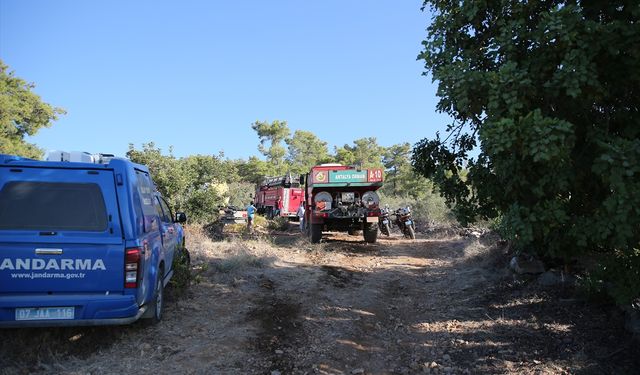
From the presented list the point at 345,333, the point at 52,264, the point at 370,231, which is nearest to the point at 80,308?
the point at 52,264

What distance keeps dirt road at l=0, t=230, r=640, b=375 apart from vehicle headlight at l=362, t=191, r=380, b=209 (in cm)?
538

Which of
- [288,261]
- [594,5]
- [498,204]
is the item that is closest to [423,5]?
[594,5]

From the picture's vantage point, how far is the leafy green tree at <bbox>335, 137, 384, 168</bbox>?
46.9 meters

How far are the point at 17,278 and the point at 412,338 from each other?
4258mm

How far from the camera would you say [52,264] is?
4238 mm

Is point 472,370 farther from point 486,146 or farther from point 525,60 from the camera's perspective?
point 525,60

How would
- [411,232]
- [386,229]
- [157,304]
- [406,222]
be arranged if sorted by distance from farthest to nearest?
1. [386,229]
2. [406,222]
3. [411,232]
4. [157,304]

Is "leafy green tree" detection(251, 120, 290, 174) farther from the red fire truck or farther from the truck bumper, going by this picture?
the truck bumper

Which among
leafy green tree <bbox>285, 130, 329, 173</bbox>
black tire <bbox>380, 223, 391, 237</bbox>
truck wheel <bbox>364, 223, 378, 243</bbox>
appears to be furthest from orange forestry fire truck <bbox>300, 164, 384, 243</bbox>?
leafy green tree <bbox>285, 130, 329, 173</bbox>

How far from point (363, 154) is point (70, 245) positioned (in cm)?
4486

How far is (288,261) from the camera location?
10.3 m

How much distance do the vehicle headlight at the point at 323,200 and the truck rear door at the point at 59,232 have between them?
31.2ft

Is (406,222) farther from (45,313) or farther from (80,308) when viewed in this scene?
(45,313)

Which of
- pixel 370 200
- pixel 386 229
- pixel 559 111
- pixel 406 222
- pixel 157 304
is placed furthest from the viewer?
pixel 386 229
